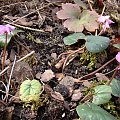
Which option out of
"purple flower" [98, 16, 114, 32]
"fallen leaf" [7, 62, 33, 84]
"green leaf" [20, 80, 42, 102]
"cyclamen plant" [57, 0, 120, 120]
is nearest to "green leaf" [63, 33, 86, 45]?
"cyclamen plant" [57, 0, 120, 120]

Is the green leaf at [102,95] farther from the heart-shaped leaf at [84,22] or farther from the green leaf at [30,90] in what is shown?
the heart-shaped leaf at [84,22]

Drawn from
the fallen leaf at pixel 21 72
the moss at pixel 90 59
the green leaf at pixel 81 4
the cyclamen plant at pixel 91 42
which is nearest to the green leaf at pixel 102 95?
the cyclamen plant at pixel 91 42

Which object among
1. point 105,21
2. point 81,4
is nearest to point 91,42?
point 105,21

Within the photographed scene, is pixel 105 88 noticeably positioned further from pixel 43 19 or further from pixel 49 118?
pixel 43 19

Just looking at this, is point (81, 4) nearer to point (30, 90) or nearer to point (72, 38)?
point (72, 38)

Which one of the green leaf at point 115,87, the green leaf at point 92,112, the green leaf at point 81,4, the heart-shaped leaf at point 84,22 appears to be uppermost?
the green leaf at point 81,4
